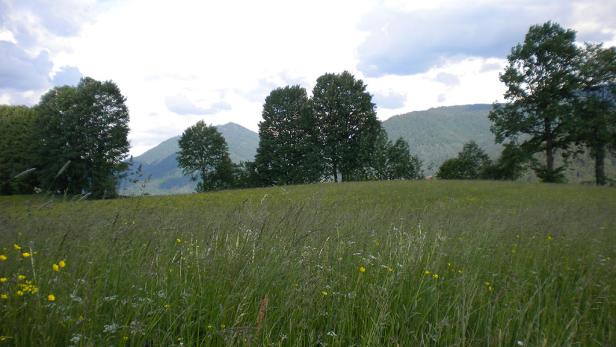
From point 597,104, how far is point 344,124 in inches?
1050

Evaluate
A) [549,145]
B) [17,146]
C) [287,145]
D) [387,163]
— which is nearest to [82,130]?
[17,146]

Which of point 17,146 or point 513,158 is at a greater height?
point 17,146

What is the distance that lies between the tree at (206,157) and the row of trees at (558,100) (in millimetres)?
38478

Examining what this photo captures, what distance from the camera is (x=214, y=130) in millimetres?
58375

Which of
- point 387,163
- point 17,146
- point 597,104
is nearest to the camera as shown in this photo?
point 597,104

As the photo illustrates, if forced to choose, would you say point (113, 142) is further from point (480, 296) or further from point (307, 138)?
point (480, 296)

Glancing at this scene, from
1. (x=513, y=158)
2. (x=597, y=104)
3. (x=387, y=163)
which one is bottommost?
(x=387, y=163)

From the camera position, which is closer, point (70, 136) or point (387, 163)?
point (70, 136)

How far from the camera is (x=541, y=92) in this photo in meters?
35.2

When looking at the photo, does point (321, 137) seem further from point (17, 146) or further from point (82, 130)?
point (17, 146)

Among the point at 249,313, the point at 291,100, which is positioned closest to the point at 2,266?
the point at 249,313

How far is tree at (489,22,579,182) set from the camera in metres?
34.8

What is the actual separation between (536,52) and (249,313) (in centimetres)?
4258

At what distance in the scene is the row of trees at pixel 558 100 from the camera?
33500 millimetres
